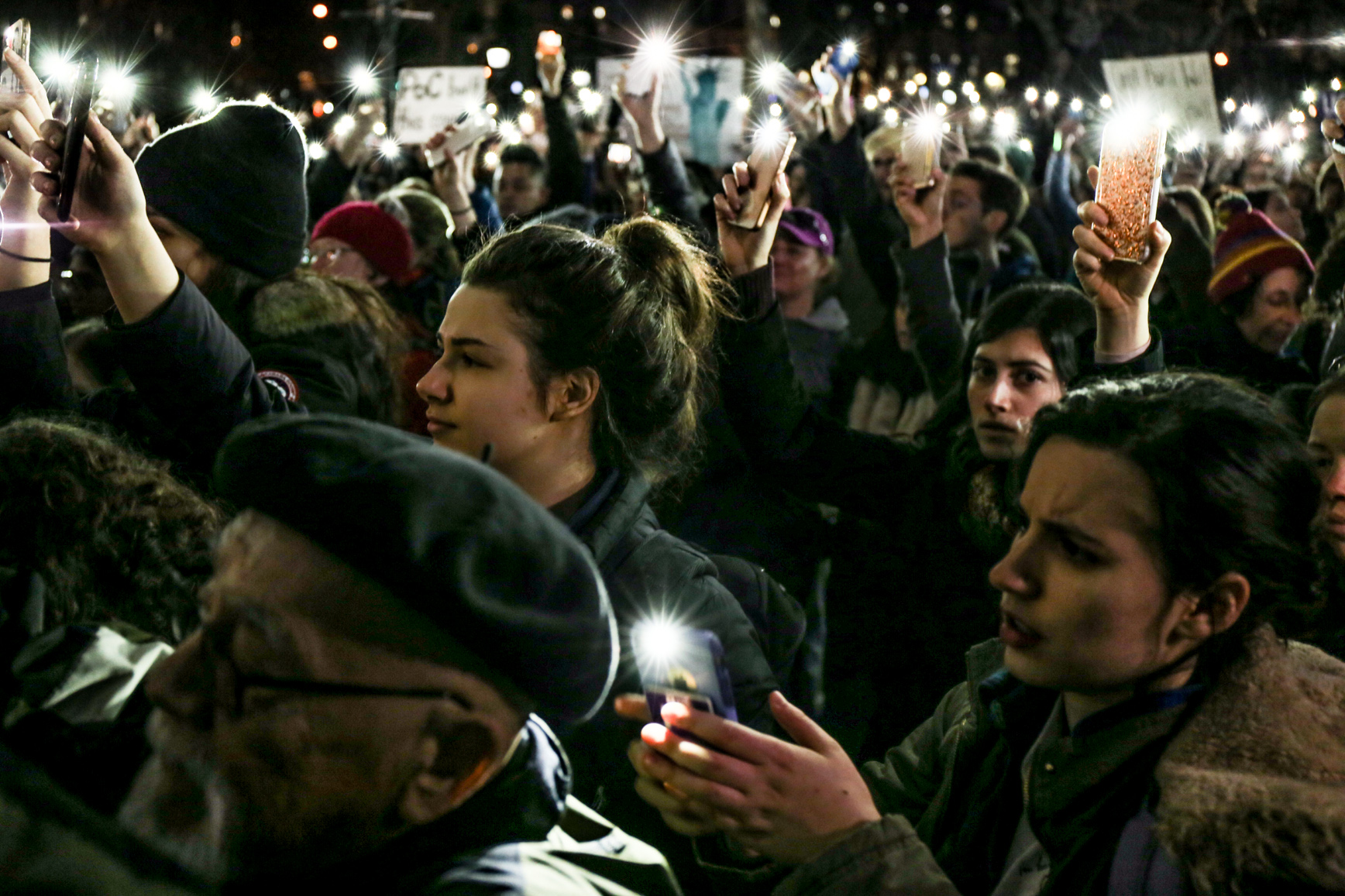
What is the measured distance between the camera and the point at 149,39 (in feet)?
89.2

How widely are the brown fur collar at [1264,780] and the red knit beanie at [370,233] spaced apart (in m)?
4.09

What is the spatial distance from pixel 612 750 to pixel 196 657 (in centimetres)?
105

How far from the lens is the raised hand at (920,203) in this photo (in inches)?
177

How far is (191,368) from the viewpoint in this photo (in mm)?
2404

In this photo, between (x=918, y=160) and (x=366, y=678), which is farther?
(x=918, y=160)

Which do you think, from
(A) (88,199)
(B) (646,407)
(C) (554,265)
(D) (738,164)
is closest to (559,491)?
(B) (646,407)

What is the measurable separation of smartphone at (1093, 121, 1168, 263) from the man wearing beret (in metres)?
1.87

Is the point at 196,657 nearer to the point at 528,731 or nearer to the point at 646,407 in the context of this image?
the point at 528,731

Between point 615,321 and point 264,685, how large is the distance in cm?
147

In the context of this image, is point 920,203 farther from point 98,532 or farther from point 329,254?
point 98,532

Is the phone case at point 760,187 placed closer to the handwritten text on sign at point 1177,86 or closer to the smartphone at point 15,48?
the smartphone at point 15,48

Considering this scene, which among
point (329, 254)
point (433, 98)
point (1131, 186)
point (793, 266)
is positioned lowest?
point (793, 266)

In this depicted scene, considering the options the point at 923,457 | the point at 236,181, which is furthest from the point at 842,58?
the point at 236,181

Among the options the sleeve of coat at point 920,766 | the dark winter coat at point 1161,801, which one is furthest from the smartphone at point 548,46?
the dark winter coat at point 1161,801
